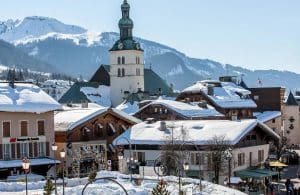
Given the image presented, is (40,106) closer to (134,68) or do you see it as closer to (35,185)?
(35,185)

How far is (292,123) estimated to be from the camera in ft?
329

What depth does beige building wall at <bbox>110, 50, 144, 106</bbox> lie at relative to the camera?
391 ft

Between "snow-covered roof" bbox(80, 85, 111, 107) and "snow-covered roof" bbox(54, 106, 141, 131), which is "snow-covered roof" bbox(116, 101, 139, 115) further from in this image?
"snow-covered roof" bbox(54, 106, 141, 131)

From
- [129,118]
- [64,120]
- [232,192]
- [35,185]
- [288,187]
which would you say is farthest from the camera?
[129,118]

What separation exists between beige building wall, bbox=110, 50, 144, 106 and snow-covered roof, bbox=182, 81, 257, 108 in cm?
3462

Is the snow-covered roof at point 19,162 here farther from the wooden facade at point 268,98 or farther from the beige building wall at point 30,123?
the wooden facade at point 268,98

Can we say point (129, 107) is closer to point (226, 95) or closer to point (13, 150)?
point (226, 95)

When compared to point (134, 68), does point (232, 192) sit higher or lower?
lower

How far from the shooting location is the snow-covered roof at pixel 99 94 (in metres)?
115

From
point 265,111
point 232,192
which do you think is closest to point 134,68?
point 265,111

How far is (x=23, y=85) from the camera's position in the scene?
50.5m

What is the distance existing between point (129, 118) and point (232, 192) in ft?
92.6

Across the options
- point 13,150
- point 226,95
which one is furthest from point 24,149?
point 226,95

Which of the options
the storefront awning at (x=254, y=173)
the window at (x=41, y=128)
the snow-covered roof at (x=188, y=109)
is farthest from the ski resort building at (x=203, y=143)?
the snow-covered roof at (x=188, y=109)
